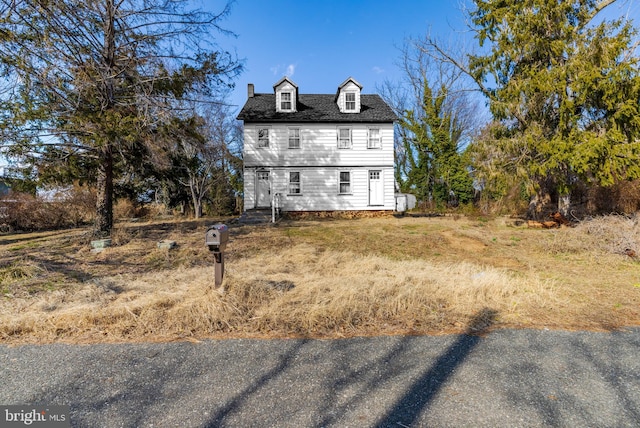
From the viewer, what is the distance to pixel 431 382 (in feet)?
8.43

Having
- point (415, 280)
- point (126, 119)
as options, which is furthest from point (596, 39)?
point (126, 119)

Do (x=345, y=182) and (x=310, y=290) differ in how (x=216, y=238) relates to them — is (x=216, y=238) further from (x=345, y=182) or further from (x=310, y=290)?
(x=345, y=182)

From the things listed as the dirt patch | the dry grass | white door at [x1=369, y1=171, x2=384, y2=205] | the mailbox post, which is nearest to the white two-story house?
white door at [x1=369, y1=171, x2=384, y2=205]

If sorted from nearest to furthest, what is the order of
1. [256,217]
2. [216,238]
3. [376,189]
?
[216,238]
[256,217]
[376,189]

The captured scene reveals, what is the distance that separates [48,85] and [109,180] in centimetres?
279

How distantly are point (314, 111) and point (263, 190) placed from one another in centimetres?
530

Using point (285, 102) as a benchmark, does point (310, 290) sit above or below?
below

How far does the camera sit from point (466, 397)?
238 centimetres

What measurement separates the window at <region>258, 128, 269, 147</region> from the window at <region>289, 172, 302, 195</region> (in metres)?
2.13

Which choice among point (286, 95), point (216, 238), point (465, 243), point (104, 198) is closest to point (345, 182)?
point (286, 95)

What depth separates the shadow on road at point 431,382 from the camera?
2.16m

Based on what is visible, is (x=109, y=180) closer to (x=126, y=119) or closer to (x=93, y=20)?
(x=126, y=119)

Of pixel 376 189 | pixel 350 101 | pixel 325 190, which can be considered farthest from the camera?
pixel 350 101

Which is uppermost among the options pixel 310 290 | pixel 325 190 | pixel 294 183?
pixel 294 183
